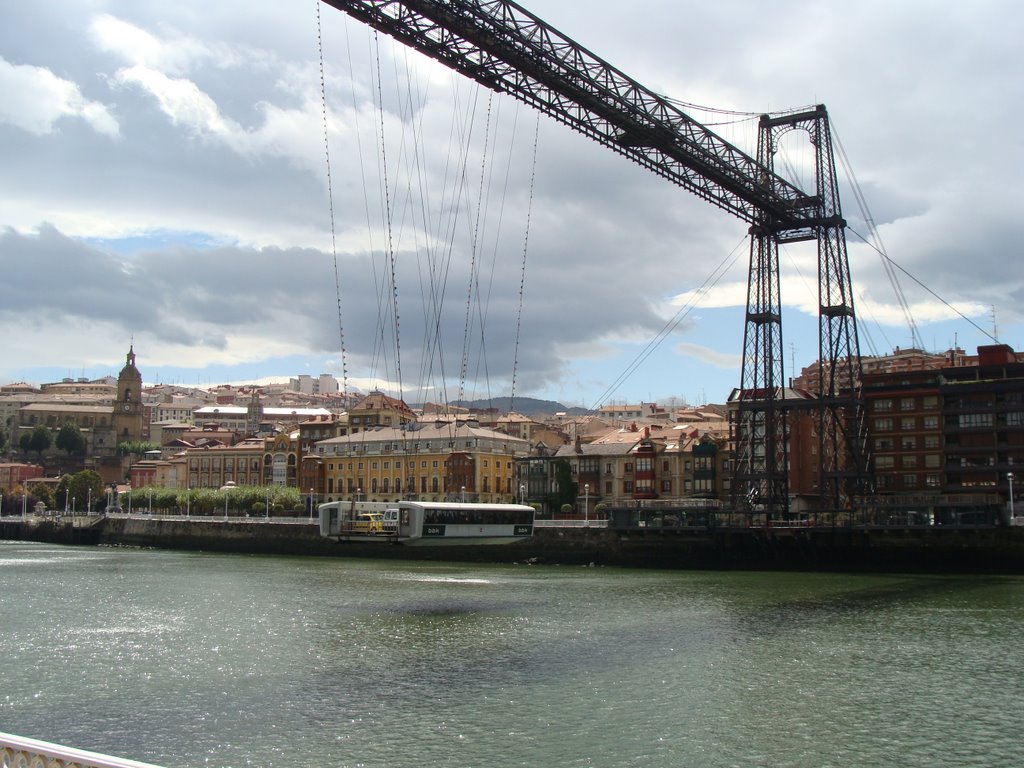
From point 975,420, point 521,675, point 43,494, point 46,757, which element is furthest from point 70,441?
point 46,757

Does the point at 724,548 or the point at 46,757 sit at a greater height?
the point at 46,757

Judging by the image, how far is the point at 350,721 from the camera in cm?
2089

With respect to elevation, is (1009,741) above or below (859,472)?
below

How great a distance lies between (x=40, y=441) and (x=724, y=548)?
15568cm

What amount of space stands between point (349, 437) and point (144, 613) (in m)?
68.0

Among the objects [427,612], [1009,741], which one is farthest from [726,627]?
[1009,741]

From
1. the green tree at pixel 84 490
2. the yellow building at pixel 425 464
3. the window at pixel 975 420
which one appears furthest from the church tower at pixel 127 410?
the window at pixel 975 420

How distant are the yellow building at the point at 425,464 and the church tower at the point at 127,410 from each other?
10233 cm

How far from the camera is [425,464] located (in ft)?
329

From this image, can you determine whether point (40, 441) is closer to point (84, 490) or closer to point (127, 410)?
point (127, 410)

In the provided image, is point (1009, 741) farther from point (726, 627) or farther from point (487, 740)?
point (726, 627)

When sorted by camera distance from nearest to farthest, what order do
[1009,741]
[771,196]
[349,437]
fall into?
[1009,741], [771,196], [349,437]

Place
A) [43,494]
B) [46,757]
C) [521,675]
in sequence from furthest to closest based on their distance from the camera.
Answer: [43,494]
[521,675]
[46,757]

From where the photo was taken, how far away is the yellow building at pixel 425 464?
9681cm
